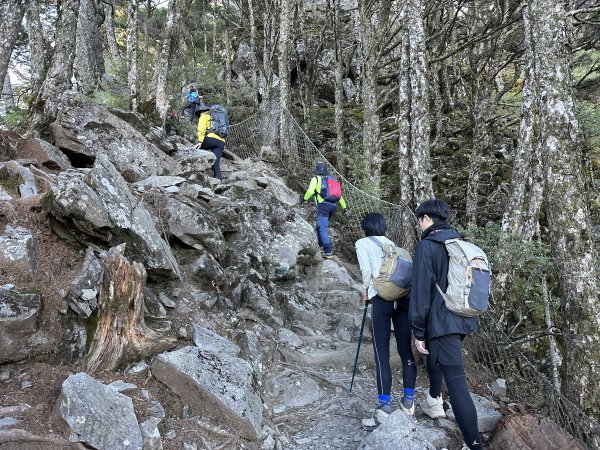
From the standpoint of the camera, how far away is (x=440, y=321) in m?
2.92

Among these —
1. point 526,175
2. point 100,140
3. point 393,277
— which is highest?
point 100,140

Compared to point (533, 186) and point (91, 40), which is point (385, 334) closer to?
point (533, 186)

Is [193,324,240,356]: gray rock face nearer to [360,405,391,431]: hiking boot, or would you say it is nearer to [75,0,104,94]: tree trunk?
[360,405,391,431]: hiking boot

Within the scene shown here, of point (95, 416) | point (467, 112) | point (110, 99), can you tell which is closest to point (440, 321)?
point (95, 416)

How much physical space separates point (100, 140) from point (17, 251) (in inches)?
136

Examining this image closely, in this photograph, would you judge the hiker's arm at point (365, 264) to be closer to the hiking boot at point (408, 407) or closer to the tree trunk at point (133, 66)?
the hiking boot at point (408, 407)

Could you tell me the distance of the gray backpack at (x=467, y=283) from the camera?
2.83 m

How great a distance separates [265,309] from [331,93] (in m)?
13.3

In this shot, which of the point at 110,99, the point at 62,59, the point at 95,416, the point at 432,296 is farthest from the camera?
the point at 110,99

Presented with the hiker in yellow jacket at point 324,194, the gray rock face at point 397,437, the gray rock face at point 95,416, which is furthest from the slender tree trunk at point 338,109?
the gray rock face at point 95,416

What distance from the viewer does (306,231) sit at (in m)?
6.66

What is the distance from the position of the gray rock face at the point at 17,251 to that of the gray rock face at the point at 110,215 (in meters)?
0.38

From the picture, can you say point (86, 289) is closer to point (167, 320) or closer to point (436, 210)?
point (167, 320)

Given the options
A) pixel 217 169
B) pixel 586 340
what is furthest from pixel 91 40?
pixel 586 340
